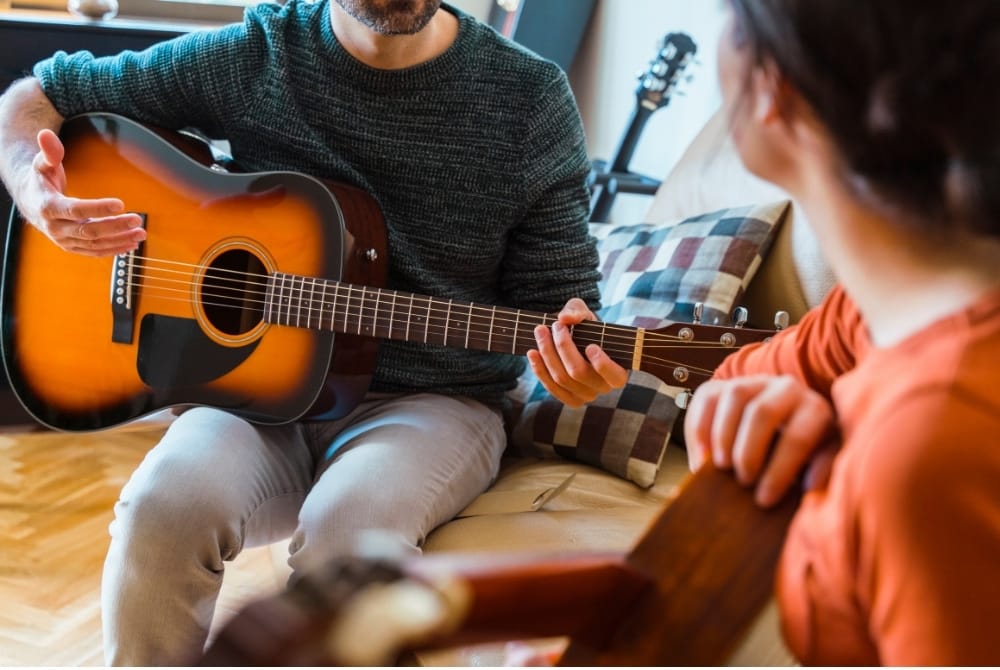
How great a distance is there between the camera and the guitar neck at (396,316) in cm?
134

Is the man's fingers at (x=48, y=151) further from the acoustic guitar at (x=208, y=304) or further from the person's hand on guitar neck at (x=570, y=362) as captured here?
the person's hand on guitar neck at (x=570, y=362)

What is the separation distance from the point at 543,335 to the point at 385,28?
523mm

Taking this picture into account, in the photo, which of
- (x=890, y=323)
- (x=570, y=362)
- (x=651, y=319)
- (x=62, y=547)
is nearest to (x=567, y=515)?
(x=570, y=362)

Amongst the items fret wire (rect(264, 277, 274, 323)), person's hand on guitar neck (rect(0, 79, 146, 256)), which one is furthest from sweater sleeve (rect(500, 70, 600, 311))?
person's hand on guitar neck (rect(0, 79, 146, 256))

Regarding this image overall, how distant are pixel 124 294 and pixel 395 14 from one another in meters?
0.58

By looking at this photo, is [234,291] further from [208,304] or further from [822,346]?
[822,346]

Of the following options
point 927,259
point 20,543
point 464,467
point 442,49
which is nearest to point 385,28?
point 442,49

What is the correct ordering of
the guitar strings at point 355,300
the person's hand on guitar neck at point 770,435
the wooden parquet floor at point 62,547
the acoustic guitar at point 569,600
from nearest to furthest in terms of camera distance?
the acoustic guitar at point 569,600
the person's hand on guitar neck at point 770,435
the guitar strings at point 355,300
the wooden parquet floor at point 62,547

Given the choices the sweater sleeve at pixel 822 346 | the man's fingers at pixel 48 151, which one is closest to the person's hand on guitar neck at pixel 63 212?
the man's fingers at pixel 48 151

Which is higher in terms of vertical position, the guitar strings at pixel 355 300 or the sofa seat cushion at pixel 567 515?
the guitar strings at pixel 355 300

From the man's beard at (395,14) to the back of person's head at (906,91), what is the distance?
973 mm

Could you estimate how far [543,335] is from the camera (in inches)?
50.8

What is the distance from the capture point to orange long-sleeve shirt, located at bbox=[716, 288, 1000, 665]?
1.57 feet

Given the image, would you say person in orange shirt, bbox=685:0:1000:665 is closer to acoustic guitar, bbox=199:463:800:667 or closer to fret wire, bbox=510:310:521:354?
acoustic guitar, bbox=199:463:800:667
